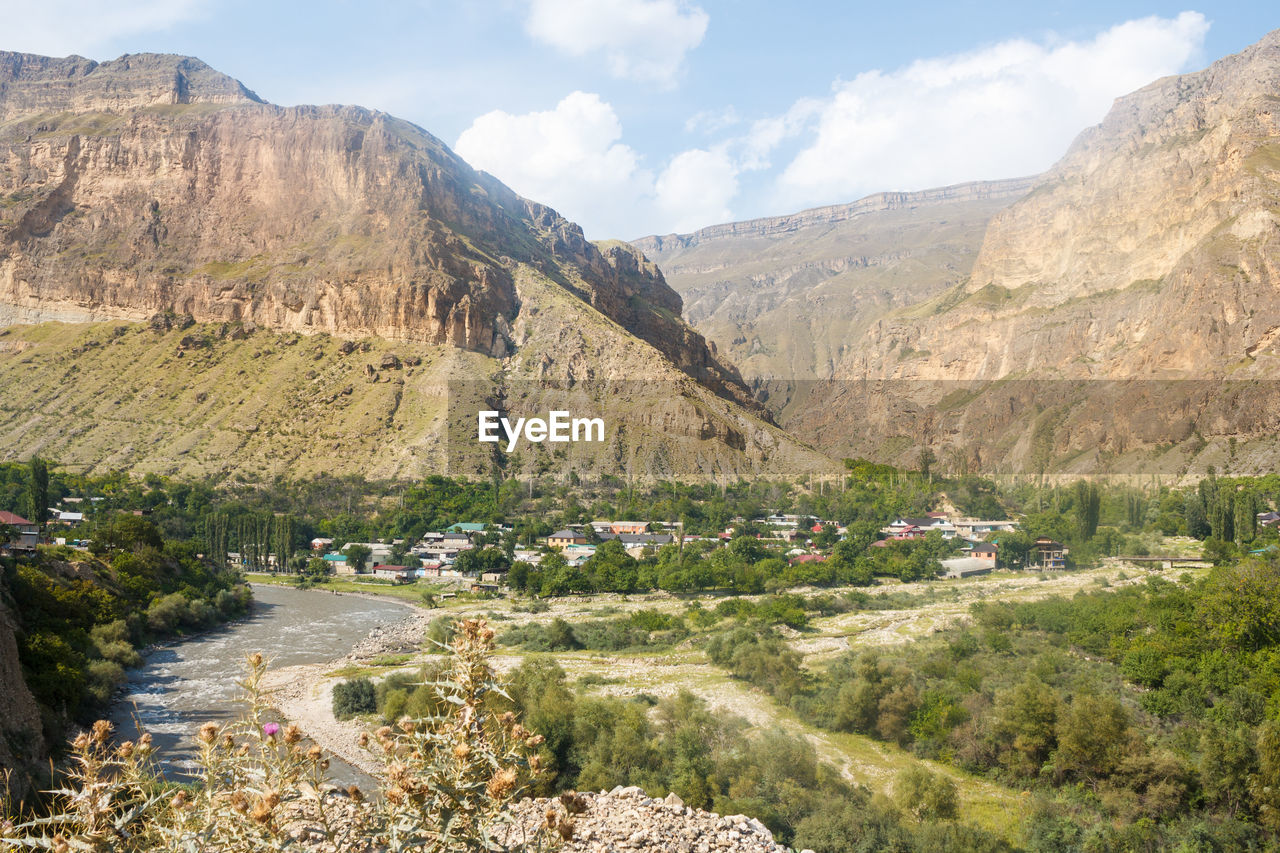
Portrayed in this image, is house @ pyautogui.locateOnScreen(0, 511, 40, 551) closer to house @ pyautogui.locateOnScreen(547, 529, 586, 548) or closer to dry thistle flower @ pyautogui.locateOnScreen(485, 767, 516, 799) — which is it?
house @ pyautogui.locateOnScreen(547, 529, 586, 548)

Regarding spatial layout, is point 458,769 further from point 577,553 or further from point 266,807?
point 577,553

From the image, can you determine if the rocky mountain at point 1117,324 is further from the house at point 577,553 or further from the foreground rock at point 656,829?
the foreground rock at point 656,829

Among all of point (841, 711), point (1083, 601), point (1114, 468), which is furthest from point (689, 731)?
point (1114, 468)

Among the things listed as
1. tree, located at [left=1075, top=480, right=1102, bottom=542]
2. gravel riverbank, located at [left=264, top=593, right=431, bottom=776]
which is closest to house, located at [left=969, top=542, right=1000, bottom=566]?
tree, located at [left=1075, top=480, right=1102, bottom=542]

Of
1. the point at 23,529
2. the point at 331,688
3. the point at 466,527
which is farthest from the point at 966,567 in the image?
the point at 23,529

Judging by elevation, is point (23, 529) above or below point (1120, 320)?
below

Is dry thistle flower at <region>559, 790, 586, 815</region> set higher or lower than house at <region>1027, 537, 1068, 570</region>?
higher

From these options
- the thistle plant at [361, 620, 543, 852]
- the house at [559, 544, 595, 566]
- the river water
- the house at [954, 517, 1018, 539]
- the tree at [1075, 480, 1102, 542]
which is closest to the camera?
the thistle plant at [361, 620, 543, 852]
